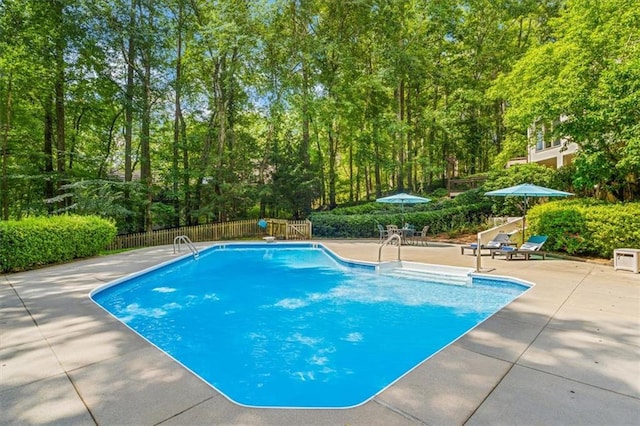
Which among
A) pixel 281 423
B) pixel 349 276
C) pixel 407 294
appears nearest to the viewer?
pixel 281 423

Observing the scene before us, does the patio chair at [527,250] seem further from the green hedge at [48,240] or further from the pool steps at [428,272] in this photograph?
the green hedge at [48,240]

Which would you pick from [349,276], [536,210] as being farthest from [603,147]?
[349,276]

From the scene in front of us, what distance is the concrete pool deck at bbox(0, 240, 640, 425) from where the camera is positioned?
2.37m

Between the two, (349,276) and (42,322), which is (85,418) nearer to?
(42,322)

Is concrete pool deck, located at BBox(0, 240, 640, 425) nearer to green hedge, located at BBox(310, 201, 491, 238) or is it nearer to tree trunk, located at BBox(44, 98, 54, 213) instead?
green hedge, located at BBox(310, 201, 491, 238)

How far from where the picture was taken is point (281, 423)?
230cm

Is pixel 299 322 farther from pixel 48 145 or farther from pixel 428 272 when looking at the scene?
pixel 48 145

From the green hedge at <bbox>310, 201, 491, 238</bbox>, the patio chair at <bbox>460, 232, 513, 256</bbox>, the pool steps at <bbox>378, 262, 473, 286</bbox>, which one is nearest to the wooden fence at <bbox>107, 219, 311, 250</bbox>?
the green hedge at <bbox>310, 201, 491, 238</bbox>

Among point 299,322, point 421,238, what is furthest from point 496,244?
point 299,322

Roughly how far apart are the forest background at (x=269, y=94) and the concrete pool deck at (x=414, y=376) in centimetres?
716

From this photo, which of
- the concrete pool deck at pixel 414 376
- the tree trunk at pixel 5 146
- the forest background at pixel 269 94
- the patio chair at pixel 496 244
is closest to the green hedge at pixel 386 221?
the forest background at pixel 269 94

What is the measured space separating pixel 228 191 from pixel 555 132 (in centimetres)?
1445

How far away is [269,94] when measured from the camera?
18.8 metres

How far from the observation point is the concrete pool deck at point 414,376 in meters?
2.37
